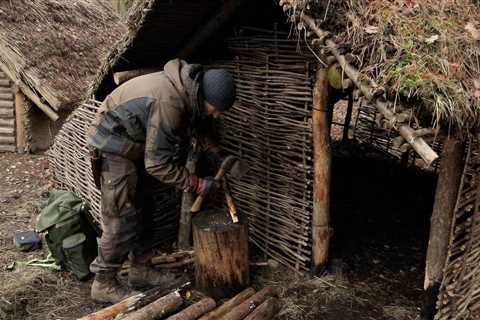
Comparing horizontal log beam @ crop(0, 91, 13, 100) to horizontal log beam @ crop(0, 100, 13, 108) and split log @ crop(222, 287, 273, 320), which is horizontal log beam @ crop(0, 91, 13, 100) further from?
split log @ crop(222, 287, 273, 320)

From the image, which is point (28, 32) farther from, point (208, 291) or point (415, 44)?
point (415, 44)

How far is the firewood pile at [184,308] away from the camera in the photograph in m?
A: 4.28

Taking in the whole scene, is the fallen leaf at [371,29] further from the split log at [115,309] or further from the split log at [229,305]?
the split log at [115,309]

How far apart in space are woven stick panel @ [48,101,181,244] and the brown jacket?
2.39 ft

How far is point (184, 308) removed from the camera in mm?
4617

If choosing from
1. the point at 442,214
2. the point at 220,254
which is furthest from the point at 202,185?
the point at 442,214

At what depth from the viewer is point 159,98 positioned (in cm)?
407

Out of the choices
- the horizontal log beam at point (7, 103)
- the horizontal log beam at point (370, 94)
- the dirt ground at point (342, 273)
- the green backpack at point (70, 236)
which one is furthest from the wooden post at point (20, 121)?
the horizontal log beam at point (370, 94)

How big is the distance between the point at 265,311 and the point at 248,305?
16cm

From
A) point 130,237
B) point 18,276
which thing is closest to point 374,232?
point 130,237

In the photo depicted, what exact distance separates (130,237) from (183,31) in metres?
2.29

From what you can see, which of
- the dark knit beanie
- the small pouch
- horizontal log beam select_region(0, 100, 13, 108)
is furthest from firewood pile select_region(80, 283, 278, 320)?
horizontal log beam select_region(0, 100, 13, 108)

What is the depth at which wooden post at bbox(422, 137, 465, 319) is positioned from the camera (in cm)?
370

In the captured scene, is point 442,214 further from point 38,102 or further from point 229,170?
point 38,102
